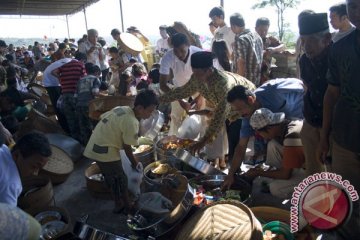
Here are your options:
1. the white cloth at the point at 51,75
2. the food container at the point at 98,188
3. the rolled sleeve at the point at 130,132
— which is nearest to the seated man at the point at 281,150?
the rolled sleeve at the point at 130,132

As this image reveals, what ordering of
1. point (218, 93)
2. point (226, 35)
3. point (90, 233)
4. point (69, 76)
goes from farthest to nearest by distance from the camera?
point (69, 76) → point (226, 35) → point (218, 93) → point (90, 233)

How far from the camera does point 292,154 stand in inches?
123

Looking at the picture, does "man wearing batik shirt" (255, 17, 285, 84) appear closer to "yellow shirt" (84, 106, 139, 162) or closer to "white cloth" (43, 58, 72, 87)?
"yellow shirt" (84, 106, 139, 162)

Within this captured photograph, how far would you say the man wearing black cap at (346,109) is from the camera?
79.8 inches

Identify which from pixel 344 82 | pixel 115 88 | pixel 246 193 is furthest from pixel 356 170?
pixel 115 88

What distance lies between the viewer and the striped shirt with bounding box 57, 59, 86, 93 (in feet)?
19.5

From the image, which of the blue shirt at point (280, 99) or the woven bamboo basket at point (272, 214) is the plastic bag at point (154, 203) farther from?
the blue shirt at point (280, 99)

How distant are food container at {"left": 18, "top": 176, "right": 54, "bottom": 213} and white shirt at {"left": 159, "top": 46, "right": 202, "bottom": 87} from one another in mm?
2204

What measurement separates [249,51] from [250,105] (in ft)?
5.64

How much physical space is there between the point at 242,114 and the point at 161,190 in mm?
1105

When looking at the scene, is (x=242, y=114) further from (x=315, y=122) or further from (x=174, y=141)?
(x=174, y=141)

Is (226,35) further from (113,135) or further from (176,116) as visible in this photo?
(113,135)

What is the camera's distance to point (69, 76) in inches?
234

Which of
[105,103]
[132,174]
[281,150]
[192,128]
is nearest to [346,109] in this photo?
[281,150]
